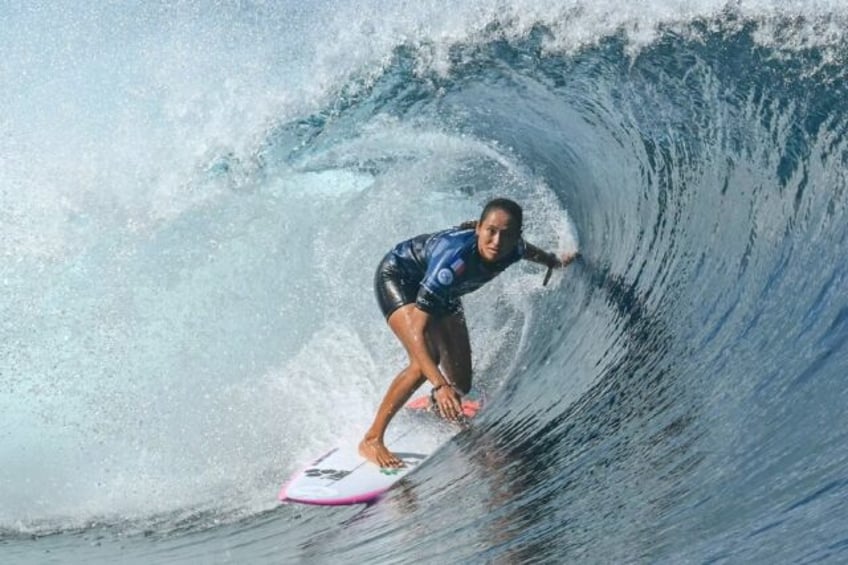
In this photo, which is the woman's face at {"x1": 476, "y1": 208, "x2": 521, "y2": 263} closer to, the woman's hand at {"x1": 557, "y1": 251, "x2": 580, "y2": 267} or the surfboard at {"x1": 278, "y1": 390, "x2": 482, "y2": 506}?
the surfboard at {"x1": 278, "y1": 390, "x2": 482, "y2": 506}

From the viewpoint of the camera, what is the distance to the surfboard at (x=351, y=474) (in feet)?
17.3

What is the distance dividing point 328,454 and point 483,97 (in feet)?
14.2

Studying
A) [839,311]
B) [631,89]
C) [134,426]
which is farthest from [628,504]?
[631,89]

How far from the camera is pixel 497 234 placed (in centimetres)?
517

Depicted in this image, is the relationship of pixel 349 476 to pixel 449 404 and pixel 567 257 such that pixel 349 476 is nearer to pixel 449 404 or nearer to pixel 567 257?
pixel 449 404

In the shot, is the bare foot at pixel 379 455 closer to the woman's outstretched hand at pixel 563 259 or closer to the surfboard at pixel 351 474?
the surfboard at pixel 351 474

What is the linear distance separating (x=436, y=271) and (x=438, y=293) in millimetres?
114

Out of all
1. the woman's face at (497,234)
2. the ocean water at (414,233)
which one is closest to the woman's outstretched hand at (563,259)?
the ocean water at (414,233)

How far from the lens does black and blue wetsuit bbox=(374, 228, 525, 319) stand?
211 inches

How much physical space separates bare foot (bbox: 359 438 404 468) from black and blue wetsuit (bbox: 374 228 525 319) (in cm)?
70

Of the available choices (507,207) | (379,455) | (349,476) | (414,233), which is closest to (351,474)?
(349,476)

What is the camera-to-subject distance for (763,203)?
6.15 m

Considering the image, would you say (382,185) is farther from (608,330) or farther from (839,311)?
(839,311)

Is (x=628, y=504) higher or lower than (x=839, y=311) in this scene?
lower
